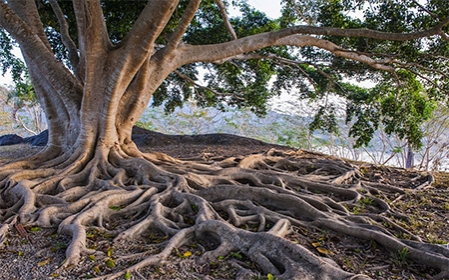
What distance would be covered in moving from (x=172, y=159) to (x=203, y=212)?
2556 millimetres

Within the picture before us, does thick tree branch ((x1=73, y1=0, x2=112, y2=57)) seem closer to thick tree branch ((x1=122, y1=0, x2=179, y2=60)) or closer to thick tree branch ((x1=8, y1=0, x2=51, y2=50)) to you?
thick tree branch ((x1=122, y1=0, x2=179, y2=60))

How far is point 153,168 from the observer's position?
506 cm

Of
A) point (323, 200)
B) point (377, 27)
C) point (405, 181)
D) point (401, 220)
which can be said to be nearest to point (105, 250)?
point (323, 200)

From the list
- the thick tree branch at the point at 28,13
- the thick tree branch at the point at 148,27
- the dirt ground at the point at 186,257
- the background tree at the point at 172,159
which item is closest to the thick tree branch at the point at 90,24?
the background tree at the point at 172,159

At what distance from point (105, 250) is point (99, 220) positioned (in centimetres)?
67

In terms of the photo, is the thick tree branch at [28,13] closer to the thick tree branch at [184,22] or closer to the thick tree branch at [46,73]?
the thick tree branch at [46,73]

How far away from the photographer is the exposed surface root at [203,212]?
287 centimetres

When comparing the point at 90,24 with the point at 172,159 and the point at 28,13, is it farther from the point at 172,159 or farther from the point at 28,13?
the point at 172,159

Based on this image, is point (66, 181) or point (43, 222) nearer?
point (43, 222)

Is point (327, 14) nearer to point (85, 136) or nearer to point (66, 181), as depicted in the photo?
point (85, 136)

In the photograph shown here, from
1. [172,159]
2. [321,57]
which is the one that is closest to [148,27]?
[172,159]

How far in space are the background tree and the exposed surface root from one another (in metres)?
0.02

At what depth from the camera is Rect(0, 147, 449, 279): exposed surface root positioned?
113 inches

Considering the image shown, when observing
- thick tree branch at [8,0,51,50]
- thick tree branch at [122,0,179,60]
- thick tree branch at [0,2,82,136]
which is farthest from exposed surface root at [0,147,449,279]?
thick tree branch at [8,0,51,50]
